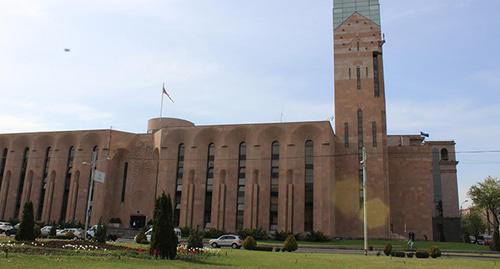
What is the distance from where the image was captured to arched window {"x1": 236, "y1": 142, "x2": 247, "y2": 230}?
165 ft

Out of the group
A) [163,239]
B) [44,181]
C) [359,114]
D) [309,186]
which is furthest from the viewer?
[44,181]

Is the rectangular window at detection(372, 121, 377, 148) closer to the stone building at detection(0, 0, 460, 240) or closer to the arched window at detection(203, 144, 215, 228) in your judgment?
the stone building at detection(0, 0, 460, 240)

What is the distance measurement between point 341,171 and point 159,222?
3544 cm

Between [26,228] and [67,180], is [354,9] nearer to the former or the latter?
[67,180]

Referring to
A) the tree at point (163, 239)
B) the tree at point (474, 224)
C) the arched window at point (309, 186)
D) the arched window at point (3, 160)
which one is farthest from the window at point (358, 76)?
the arched window at point (3, 160)

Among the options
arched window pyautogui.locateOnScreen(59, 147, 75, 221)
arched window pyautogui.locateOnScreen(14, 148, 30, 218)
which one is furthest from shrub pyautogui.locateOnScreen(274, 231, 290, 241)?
arched window pyautogui.locateOnScreen(14, 148, 30, 218)

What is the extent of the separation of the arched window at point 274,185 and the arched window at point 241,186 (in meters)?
3.32

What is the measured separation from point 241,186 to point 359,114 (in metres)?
16.3

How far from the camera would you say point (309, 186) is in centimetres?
4916

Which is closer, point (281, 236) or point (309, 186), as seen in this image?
point (281, 236)

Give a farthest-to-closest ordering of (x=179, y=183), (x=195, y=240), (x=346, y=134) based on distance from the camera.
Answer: (x=179, y=183) → (x=346, y=134) → (x=195, y=240)

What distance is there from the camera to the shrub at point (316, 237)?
143 feet

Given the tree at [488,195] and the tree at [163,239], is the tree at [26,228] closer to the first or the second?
the tree at [163,239]

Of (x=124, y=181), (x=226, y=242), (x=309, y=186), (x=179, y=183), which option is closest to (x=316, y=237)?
(x=309, y=186)
